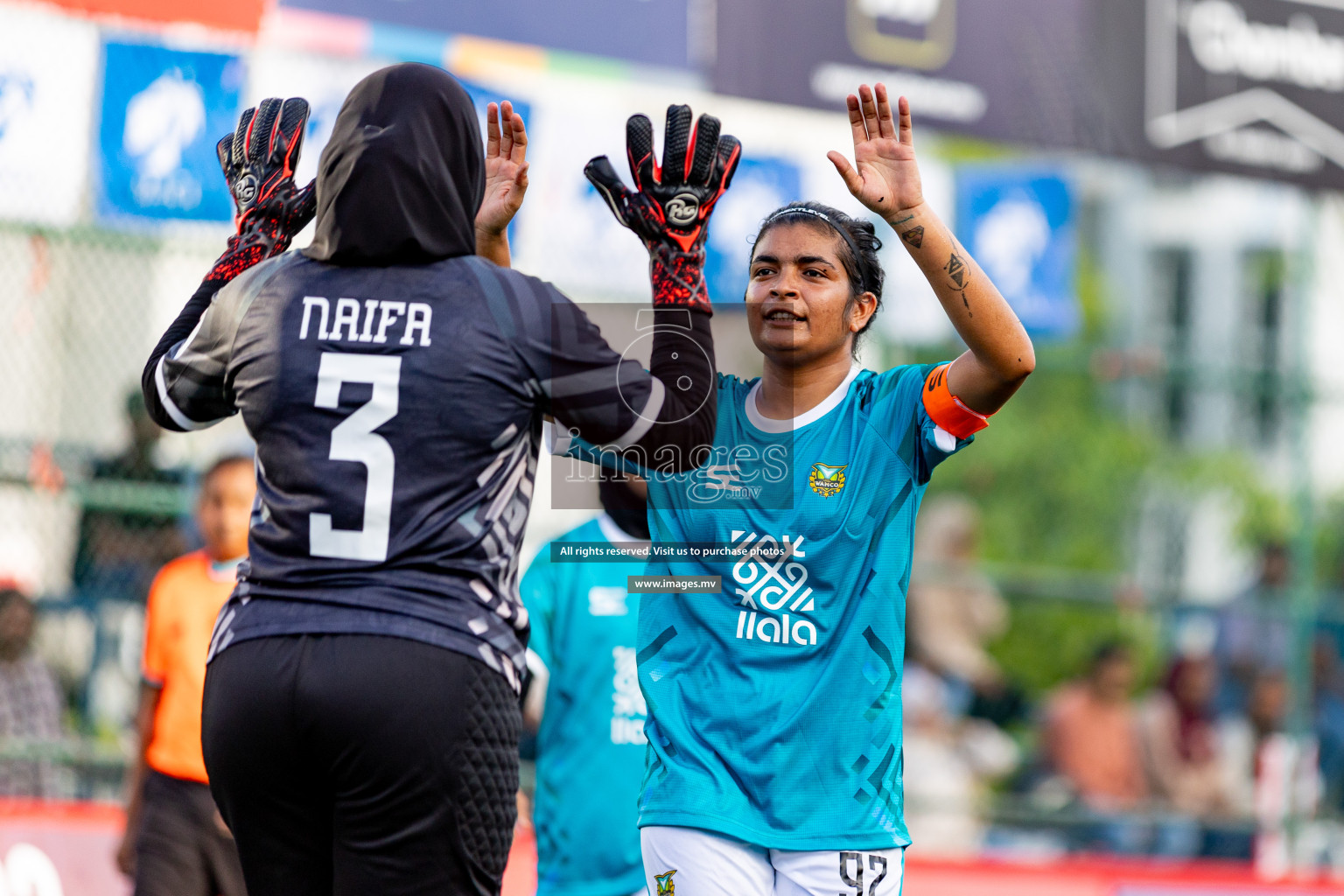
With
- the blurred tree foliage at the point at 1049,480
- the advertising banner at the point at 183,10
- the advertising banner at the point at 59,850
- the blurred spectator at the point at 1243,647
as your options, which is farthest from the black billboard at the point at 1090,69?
the blurred tree foliage at the point at 1049,480

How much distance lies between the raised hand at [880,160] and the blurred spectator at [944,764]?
4858 millimetres

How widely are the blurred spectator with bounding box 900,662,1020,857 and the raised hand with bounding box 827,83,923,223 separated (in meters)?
4.86

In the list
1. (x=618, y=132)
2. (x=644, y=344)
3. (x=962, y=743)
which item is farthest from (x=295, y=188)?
(x=962, y=743)

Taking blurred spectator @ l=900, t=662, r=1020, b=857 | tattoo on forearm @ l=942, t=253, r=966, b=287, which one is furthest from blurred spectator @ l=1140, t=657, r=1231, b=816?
tattoo on forearm @ l=942, t=253, r=966, b=287

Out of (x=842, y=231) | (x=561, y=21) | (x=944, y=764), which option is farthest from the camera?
(x=944, y=764)

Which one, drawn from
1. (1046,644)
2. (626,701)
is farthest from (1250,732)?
(1046,644)

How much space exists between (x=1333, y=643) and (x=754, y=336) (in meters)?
7.82

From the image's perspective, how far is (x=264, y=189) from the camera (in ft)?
9.96

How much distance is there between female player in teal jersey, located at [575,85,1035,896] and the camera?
3068mm

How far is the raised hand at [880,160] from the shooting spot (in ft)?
9.88

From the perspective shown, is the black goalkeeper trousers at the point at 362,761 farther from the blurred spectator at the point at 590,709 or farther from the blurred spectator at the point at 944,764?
the blurred spectator at the point at 944,764

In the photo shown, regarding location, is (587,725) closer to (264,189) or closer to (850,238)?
(850,238)

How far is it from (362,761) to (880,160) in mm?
1596

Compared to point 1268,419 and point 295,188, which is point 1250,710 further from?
point 1268,419
